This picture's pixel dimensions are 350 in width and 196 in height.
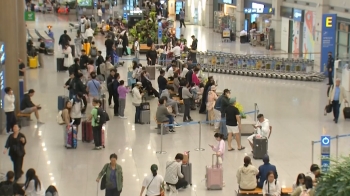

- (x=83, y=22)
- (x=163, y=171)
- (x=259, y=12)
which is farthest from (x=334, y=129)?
(x=83, y=22)

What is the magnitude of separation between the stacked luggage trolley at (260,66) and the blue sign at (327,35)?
691 millimetres

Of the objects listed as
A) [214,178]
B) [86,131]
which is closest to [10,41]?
[86,131]

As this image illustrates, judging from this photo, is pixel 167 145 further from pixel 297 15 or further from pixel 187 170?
pixel 297 15

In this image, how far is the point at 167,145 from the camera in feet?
70.5

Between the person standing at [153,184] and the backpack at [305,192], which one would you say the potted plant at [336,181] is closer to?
the backpack at [305,192]

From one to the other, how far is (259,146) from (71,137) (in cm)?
504

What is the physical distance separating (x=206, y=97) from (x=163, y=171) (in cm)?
661

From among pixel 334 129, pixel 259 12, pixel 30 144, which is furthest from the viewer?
pixel 259 12

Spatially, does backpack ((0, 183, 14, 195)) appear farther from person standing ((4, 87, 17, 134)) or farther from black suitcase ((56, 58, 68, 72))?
black suitcase ((56, 58, 68, 72))

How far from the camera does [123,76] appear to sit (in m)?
33.1

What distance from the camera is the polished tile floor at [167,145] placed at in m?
18.2

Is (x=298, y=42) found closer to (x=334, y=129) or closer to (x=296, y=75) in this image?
(x=296, y=75)

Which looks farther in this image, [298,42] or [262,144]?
[298,42]

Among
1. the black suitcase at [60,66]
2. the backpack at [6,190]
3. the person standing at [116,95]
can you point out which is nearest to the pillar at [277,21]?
the black suitcase at [60,66]
